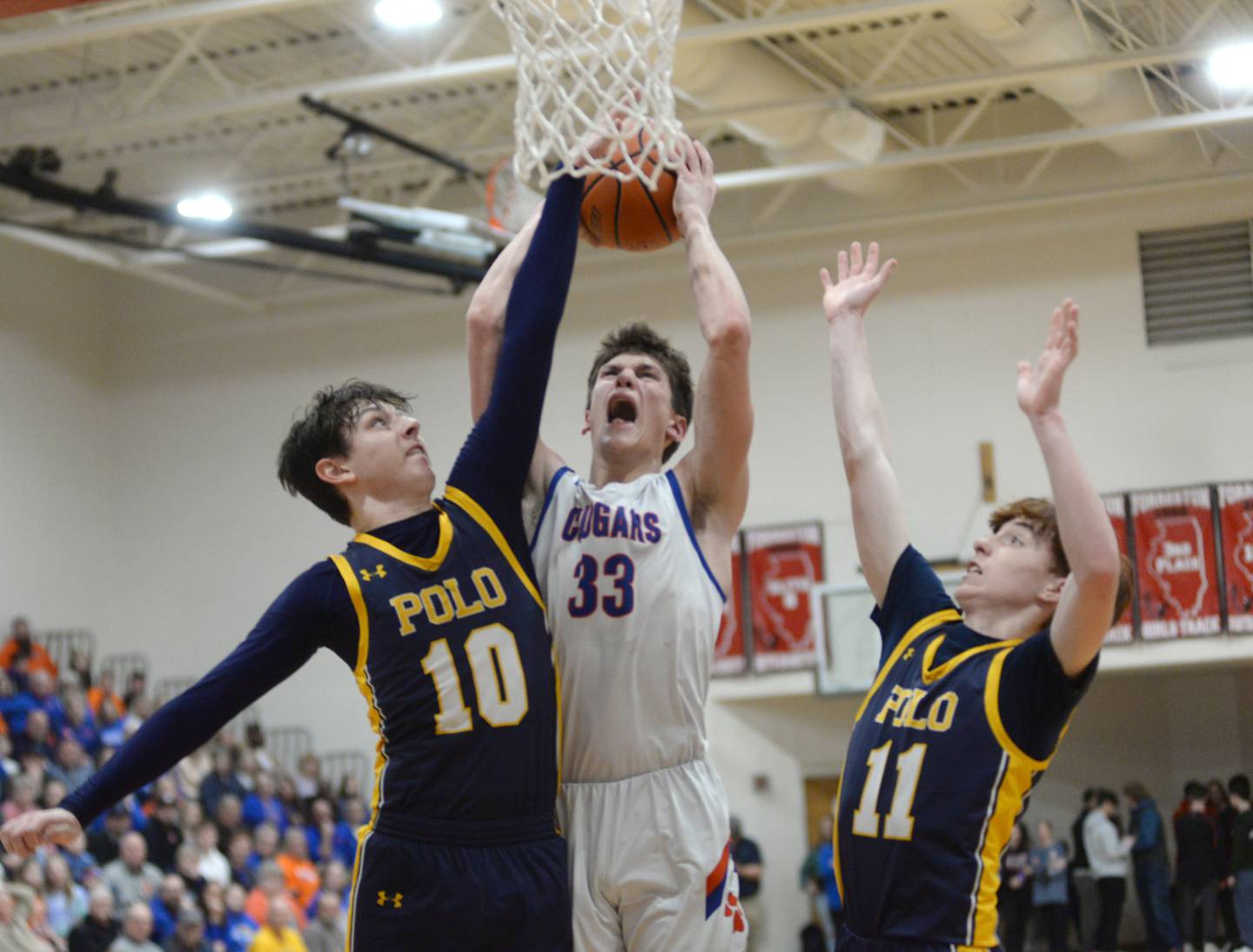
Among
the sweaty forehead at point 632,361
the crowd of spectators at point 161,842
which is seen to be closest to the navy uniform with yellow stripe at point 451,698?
the sweaty forehead at point 632,361

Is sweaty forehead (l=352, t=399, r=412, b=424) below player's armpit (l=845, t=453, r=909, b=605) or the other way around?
the other way around

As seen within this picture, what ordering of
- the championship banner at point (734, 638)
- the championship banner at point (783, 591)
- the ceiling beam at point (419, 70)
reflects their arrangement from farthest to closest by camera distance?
Result: the championship banner at point (734, 638) < the championship banner at point (783, 591) < the ceiling beam at point (419, 70)

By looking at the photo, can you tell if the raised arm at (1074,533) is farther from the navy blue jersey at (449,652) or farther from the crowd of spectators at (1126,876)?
the crowd of spectators at (1126,876)

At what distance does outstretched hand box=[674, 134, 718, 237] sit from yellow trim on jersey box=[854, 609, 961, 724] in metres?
1.14

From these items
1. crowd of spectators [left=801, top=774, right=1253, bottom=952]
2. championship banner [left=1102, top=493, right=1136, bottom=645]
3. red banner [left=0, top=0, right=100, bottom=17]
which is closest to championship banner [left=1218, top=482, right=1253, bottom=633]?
championship banner [left=1102, top=493, right=1136, bottom=645]

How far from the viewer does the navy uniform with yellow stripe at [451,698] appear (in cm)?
347

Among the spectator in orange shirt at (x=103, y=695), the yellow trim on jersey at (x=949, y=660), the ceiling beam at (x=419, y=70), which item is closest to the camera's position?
the yellow trim on jersey at (x=949, y=660)

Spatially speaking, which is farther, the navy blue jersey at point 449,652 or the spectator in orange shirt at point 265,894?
the spectator in orange shirt at point 265,894

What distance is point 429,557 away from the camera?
370 centimetres

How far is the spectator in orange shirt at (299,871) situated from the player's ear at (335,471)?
10264 millimetres

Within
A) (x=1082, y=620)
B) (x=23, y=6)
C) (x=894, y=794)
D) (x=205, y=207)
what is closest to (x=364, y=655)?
(x=894, y=794)

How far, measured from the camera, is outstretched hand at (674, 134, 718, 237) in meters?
3.93

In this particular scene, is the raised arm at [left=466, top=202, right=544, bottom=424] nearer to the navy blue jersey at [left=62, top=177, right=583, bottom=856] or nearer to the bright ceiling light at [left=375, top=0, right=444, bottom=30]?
the navy blue jersey at [left=62, top=177, right=583, bottom=856]

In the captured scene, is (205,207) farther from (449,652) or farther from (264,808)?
(449,652)
